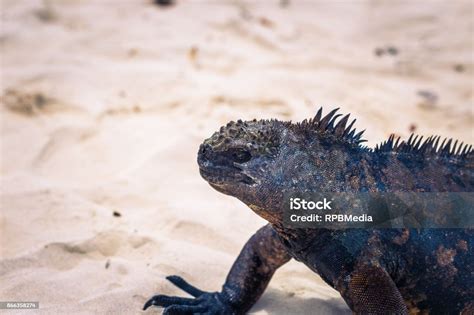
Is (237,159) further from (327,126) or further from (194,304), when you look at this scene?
(194,304)

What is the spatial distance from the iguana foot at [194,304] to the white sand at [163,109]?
12 cm

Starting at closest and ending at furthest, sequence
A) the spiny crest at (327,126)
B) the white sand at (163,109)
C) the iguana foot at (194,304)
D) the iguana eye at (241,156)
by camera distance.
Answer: the iguana eye at (241,156) < the spiny crest at (327,126) < the iguana foot at (194,304) < the white sand at (163,109)

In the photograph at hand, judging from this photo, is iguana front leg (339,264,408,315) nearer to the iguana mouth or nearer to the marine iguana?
the marine iguana

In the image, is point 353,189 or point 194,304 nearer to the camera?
point 353,189

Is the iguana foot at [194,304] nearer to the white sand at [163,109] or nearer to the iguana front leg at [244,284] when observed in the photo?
the iguana front leg at [244,284]

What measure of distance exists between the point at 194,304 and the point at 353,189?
45.2 inches

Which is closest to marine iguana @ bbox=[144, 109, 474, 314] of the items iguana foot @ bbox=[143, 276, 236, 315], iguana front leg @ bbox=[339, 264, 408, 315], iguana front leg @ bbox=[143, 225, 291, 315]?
iguana front leg @ bbox=[339, 264, 408, 315]

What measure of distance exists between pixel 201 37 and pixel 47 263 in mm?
4606

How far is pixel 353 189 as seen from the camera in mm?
2953

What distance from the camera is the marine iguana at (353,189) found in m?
2.86

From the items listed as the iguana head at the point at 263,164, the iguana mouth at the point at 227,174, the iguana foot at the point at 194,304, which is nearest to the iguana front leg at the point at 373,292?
the iguana head at the point at 263,164

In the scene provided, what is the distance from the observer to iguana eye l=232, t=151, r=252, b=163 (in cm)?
290

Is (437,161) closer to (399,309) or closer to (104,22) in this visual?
(399,309)

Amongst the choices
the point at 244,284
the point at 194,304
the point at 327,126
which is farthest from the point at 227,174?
the point at 194,304
